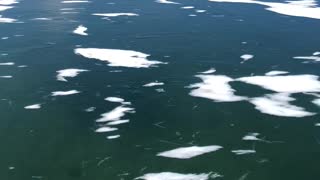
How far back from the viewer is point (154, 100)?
11.8m

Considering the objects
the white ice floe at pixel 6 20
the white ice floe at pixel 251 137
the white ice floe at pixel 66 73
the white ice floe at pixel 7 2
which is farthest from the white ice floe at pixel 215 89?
the white ice floe at pixel 7 2

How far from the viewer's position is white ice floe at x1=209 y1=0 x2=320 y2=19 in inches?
802

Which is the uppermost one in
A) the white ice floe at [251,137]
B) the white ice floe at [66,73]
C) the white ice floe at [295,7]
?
the white ice floe at [295,7]

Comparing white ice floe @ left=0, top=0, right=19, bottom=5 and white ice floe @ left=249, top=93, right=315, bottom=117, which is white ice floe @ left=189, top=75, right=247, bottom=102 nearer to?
white ice floe @ left=249, top=93, right=315, bottom=117

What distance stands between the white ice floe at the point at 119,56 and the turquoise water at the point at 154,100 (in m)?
0.29

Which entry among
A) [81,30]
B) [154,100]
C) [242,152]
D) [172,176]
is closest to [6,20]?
[81,30]

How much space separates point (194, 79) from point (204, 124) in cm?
282

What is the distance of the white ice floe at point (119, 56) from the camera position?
47.3 feet

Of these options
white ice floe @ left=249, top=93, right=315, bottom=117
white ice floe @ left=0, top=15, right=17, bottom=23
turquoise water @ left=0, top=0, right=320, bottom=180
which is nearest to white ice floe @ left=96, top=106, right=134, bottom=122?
turquoise water @ left=0, top=0, right=320, bottom=180

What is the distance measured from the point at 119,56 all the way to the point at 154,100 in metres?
3.63

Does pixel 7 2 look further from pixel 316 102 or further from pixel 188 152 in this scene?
pixel 188 152

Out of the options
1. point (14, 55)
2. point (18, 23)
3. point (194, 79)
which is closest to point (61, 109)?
point (194, 79)

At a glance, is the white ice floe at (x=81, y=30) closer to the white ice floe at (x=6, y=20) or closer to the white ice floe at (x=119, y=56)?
the white ice floe at (x=119, y=56)

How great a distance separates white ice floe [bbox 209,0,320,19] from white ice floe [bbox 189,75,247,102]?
820 centimetres
